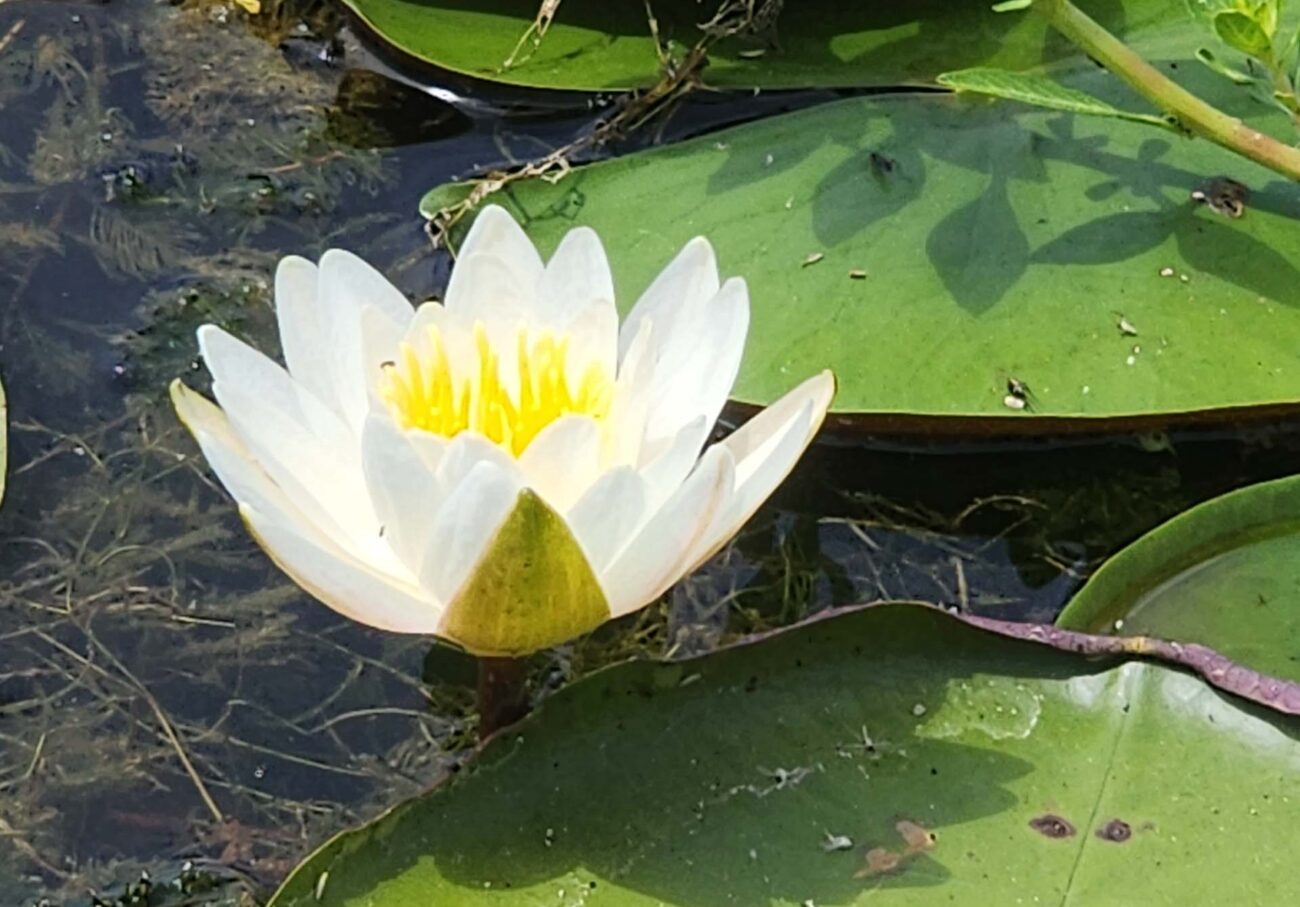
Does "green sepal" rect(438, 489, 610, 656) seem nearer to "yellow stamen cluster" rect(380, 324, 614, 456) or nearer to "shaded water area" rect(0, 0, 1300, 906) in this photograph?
"yellow stamen cluster" rect(380, 324, 614, 456)

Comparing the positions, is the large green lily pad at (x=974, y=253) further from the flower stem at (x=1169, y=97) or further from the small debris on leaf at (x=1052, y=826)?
the small debris on leaf at (x=1052, y=826)

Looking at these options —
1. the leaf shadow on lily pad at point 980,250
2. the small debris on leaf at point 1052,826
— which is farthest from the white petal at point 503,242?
the small debris on leaf at point 1052,826

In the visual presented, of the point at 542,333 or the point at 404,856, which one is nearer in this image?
the point at 404,856

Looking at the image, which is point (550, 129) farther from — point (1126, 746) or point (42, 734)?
point (1126, 746)

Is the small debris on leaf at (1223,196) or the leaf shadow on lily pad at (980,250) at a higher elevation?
the small debris on leaf at (1223,196)

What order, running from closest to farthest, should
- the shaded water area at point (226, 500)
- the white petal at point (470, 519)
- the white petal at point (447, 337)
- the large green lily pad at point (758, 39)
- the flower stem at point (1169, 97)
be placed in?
the white petal at point (470, 519) → the white petal at point (447, 337) → the shaded water area at point (226, 500) → the flower stem at point (1169, 97) → the large green lily pad at point (758, 39)

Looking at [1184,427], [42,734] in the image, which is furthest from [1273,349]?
[42,734]

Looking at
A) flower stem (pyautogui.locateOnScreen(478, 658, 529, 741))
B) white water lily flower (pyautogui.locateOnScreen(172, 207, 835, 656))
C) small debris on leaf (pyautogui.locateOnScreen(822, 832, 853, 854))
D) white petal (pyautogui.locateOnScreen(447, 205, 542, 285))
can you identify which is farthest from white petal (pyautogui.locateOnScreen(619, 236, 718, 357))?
small debris on leaf (pyautogui.locateOnScreen(822, 832, 853, 854))
